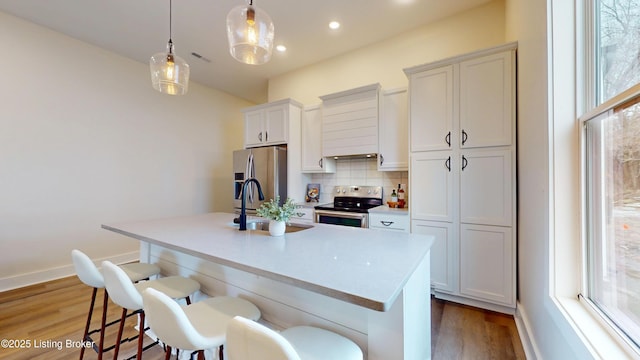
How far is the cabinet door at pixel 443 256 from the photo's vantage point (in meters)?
2.38

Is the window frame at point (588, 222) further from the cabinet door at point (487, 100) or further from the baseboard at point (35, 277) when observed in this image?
the baseboard at point (35, 277)

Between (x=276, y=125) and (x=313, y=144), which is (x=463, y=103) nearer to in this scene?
(x=313, y=144)

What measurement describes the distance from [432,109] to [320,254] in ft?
6.68

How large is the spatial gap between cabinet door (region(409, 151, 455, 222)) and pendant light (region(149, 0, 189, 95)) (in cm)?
229

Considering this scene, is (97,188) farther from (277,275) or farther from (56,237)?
(277,275)

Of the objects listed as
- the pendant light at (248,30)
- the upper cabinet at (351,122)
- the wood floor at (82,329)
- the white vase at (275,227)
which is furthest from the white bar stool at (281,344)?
the upper cabinet at (351,122)

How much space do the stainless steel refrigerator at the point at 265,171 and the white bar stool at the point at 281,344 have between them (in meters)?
2.65

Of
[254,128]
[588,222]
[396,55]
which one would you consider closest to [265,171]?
[254,128]

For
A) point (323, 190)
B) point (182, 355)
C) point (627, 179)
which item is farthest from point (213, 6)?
point (627, 179)

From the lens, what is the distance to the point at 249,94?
5297mm

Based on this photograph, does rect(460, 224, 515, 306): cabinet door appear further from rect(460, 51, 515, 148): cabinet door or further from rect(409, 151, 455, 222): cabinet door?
rect(460, 51, 515, 148): cabinet door

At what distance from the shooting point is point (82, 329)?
207 centimetres

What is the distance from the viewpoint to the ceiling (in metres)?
2.64

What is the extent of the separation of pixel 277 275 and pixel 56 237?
381 cm
